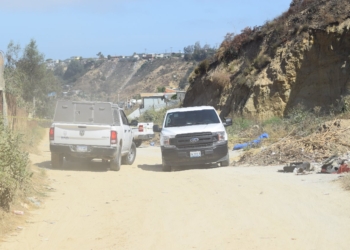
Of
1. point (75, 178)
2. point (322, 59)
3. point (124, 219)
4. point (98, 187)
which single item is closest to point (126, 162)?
point (75, 178)

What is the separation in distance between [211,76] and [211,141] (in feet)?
86.0

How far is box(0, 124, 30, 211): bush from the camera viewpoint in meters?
9.03

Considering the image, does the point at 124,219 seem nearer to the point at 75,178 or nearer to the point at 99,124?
the point at 75,178

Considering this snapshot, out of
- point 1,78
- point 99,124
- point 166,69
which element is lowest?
point 99,124

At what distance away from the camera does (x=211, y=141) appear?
56.5ft

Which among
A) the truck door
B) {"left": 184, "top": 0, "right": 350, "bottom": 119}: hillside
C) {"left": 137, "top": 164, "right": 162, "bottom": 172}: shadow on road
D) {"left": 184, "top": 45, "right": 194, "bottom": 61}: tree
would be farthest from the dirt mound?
{"left": 184, "top": 45, "right": 194, "bottom": 61}: tree

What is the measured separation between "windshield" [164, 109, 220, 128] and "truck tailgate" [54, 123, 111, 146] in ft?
6.96

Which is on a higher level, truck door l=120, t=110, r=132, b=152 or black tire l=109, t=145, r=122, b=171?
truck door l=120, t=110, r=132, b=152

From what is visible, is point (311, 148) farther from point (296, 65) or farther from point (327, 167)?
point (296, 65)

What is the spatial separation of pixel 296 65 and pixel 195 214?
25.6 metres

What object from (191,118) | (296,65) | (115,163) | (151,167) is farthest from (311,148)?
(296,65)

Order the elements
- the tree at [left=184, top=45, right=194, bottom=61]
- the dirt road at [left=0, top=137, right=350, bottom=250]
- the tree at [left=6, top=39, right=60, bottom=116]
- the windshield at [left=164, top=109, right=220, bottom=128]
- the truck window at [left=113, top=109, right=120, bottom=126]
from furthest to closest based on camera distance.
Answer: the tree at [left=184, top=45, right=194, bottom=61] < the tree at [left=6, top=39, right=60, bottom=116] < the windshield at [left=164, top=109, right=220, bottom=128] < the truck window at [left=113, top=109, right=120, bottom=126] < the dirt road at [left=0, top=137, right=350, bottom=250]

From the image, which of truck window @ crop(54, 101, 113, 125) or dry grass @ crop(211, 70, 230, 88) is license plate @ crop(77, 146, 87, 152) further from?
dry grass @ crop(211, 70, 230, 88)

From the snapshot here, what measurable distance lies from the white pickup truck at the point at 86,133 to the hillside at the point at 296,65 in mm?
15071
